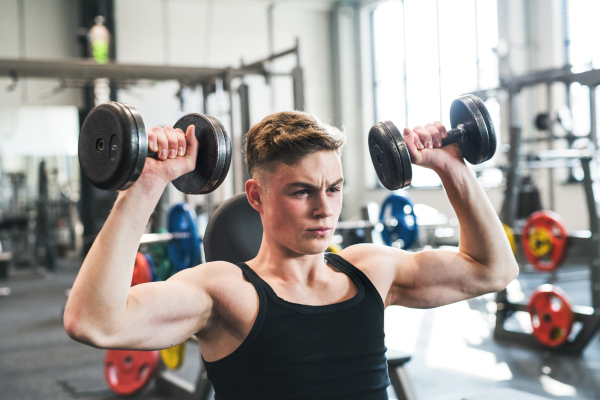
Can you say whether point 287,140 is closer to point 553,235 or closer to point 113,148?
point 113,148

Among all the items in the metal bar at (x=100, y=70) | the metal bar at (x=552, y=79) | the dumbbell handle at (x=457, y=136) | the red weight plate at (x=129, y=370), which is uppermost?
the metal bar at (x=100, y=70)

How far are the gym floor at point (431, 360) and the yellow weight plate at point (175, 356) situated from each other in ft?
0.71

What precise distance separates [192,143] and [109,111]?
16 centimetres

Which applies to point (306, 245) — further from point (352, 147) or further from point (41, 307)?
point (352, 147)

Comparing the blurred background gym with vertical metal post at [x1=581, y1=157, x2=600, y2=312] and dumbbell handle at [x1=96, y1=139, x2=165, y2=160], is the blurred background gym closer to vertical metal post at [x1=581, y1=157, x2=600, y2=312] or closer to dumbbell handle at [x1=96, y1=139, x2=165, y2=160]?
vertical metal post at [x1=581, y1=157, x2=600, y2=312]

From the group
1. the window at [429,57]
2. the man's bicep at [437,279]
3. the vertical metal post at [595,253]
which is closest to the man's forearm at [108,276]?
the man's bicep at [437,279]

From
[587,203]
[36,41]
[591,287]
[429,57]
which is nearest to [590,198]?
[587,203]

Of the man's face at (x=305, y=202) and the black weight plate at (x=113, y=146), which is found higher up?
the black weight plate at (x=113, y=146)

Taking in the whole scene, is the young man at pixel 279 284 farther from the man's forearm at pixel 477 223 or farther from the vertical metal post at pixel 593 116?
the vertical metal post at pixel 593 116

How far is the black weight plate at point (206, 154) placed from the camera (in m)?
0.93

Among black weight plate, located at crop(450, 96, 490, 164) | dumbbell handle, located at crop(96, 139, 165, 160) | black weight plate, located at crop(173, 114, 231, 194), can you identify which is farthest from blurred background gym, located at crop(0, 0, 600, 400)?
dumbbell handle, located at crop(96, 139, 165, 160)

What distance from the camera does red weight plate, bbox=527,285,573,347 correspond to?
121 inches

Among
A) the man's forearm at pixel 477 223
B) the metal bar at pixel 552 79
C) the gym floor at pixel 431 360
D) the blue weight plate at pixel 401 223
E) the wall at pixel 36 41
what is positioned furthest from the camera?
A: the wall at pixel 36 41

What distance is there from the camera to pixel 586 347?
308 centimetres
